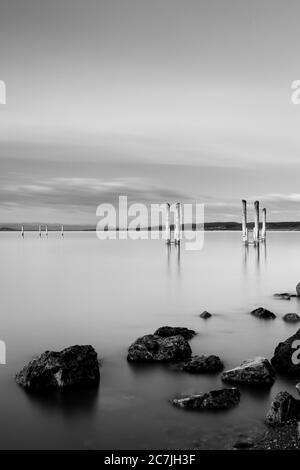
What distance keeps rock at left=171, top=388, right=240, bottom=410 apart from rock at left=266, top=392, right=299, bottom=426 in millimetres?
897

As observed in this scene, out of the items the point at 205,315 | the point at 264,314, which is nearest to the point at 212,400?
the point at 264,314

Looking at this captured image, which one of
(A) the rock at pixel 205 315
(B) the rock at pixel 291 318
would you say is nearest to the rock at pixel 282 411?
(B) the rock at pixel 291 318

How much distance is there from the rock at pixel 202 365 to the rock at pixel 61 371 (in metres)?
2.22

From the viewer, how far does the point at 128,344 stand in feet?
47.3

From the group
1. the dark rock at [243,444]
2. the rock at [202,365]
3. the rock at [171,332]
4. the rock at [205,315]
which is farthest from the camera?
the rock at [205,315]

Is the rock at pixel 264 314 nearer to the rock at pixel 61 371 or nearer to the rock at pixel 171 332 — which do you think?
the rock at pixel 171 332

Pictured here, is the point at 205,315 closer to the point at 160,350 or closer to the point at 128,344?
the point at 128,344

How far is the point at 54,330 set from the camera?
16672mm

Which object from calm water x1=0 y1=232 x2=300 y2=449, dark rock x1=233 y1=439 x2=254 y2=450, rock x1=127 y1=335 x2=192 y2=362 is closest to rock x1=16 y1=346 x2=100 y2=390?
calm water x1=0 y1=232 x2=300 y2=449

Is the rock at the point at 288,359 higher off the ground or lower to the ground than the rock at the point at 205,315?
higher

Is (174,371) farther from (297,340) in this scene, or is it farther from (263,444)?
(263,444)

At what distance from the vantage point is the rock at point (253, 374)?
980cm

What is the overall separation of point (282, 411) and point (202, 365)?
325cm
